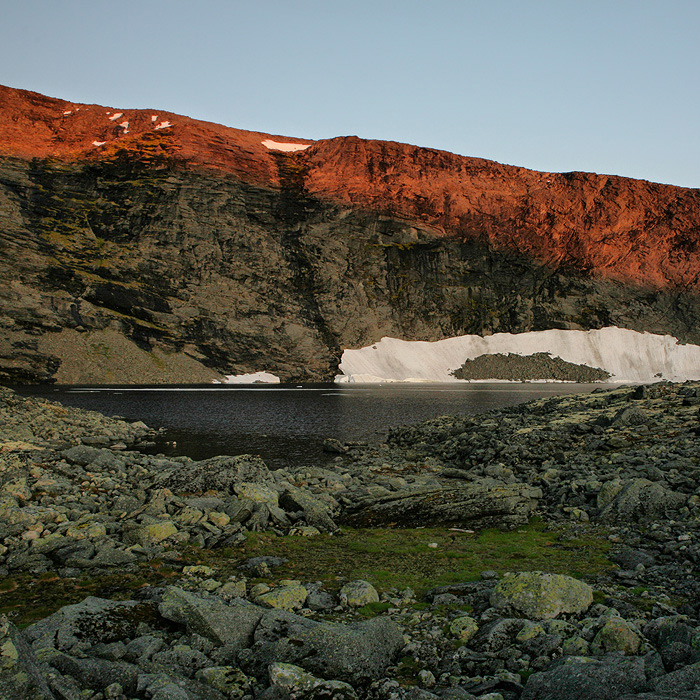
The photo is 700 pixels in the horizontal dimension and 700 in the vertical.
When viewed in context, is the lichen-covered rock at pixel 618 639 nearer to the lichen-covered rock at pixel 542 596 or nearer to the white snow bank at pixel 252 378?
the lichen-covered rock at pixel 542 596

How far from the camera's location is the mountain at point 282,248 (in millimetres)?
109938

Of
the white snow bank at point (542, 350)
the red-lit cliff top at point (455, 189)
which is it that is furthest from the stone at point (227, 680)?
the red-lit cliff top at point (455, 189)

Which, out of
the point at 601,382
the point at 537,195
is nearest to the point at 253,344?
the point at 601,382

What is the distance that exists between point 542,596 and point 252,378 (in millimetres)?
108865

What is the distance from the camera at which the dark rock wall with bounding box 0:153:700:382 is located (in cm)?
10919

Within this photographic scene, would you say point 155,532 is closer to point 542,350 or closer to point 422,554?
point 422,554

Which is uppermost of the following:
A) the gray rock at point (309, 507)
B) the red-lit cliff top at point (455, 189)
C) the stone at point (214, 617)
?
the red-lit cliff top at point (455, 189)

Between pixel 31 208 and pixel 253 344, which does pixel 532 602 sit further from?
pixel 31 208

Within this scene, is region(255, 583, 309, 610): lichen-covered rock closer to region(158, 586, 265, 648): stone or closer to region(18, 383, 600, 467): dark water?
region(158, 586, 265, 648): stone

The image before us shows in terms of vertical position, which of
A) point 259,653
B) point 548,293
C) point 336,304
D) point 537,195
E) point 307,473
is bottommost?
point 307,473

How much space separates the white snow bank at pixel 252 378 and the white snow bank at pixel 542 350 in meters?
15.1

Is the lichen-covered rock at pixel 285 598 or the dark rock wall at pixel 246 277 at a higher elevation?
the dark rock wall at pixel 246 277

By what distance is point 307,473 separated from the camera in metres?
22.3

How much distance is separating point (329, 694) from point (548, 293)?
147978mm
